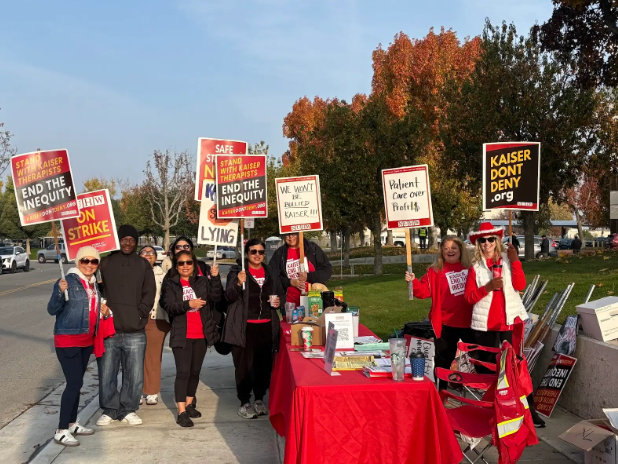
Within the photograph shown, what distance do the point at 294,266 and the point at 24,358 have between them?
577cm

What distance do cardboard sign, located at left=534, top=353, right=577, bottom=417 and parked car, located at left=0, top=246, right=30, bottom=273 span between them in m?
37.5

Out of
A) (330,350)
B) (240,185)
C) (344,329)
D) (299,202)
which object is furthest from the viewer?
(299,202)

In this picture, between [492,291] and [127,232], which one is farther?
[127,232]

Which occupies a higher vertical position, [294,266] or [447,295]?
[294,266]

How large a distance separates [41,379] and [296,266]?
426cm

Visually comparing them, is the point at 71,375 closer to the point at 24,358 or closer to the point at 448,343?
the point at 448,343

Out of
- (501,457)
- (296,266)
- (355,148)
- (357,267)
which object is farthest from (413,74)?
(501,457)

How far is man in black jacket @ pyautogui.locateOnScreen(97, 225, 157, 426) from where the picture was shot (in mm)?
6789

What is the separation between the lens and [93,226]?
7.54 metres

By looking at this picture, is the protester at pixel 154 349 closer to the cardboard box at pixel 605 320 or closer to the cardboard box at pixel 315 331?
the cardboard box at pixel 315 331

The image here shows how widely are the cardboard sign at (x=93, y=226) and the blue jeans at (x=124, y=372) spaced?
1.14 metres

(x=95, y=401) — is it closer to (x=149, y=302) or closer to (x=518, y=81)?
(x=149, y=302)

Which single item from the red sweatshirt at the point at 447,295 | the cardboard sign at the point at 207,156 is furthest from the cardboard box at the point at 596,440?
the cardboard sign at the point at 207,156

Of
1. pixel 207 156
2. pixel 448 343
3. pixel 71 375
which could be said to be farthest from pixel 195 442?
pixel 207 156
